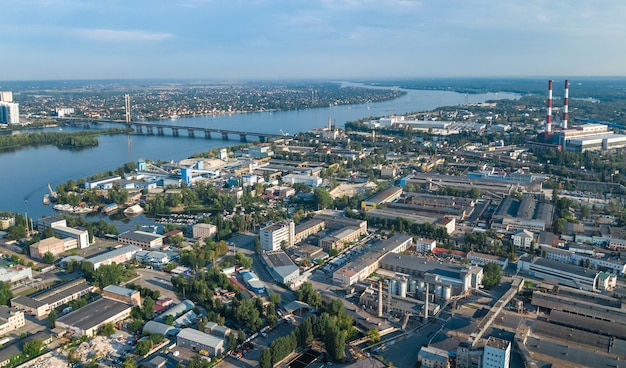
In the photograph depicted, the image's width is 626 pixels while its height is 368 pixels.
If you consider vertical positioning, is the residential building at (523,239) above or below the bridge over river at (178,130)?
below

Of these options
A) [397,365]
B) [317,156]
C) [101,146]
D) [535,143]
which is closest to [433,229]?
[397,365]

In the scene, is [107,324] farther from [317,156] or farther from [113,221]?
[317,156]

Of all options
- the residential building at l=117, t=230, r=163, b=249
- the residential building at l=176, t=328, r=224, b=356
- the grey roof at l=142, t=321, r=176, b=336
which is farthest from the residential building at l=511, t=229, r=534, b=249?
the residential building at l=117, t=230, r=163, b=249

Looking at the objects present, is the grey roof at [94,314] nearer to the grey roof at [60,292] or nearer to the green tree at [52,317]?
the green tree at [52,317]

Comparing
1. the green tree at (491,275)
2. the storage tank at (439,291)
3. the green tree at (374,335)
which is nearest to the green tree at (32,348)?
the green tree at (374,335)

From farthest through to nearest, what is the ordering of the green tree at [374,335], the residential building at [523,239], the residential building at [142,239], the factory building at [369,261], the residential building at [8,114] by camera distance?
the residential building at [8,114] → the residential building at [142,239] → the residential building at [523,239] → the factory building at [369,261] → the green tree at [374,335]

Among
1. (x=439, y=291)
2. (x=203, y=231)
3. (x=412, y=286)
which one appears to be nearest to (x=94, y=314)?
(x=203, y=231)

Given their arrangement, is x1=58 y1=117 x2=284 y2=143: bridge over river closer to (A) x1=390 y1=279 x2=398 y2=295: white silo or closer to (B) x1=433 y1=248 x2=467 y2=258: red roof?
(B) x1=433 y1=248 x2=467 y2=258: red roof
